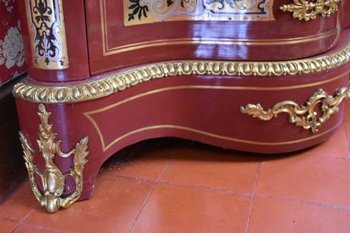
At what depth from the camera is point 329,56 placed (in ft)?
4.16

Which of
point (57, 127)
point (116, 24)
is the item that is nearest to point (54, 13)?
point (116, 24)

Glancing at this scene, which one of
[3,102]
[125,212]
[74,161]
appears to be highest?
[3,102]

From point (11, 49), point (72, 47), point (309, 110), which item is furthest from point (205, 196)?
point (11, 49)

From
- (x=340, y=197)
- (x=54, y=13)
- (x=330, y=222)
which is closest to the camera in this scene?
(x=54, y=13)

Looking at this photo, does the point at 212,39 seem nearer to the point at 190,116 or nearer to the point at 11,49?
the point at 190,116

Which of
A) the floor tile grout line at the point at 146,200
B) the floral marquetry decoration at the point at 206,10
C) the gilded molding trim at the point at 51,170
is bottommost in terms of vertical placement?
the floor tile grout line at the point at 146,200

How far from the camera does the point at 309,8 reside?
117 cm

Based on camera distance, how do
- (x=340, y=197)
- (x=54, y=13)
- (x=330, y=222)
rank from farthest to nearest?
1. (x=340, y=197)
2. (x=330, y=222)
3. (x=54, y=13)

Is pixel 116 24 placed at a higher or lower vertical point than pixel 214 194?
higher

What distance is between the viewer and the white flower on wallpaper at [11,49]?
1136 mm

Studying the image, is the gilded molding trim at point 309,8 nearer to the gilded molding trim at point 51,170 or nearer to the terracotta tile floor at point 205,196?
the terracotta tile floor at point 205,196

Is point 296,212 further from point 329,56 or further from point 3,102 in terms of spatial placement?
point 3,102

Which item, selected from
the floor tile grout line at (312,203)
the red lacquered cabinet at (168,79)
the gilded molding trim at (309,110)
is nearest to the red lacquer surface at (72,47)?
the red lacquered cabinet at (168,79)

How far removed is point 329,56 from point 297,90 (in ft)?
0.48
